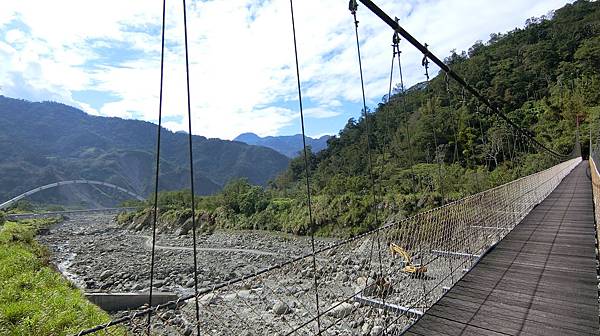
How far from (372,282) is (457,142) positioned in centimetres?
1358

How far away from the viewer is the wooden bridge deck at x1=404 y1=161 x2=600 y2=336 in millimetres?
1574

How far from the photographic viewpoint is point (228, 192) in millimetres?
24141

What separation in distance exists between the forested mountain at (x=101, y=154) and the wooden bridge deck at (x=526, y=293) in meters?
54.9

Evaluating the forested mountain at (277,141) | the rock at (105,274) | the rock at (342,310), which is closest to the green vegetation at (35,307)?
the rock at (342,310)

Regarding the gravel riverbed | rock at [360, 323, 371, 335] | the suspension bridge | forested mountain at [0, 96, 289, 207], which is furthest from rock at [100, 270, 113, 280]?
forested mountain at [0, 96, 289, 207]

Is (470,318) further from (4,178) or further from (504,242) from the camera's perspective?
(4,178)

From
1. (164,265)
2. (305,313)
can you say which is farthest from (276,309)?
(164,265)

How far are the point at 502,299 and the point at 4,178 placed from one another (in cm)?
6288

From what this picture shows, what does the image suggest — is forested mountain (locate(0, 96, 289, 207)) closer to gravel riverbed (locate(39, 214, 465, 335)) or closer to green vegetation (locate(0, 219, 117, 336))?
gravel riverbed (locate(39, 214, 465, 335))

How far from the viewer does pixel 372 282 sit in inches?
166

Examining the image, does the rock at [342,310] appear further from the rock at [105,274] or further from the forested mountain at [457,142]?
the rock at [105,274]

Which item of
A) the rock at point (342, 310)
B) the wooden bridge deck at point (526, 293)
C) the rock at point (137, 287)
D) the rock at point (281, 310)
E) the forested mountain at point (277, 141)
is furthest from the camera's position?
the forested mountain at point (277, 141)

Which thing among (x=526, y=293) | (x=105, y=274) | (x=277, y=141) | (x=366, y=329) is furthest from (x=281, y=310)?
(x=277, y=141)

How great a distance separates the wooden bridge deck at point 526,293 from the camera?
157 cm
